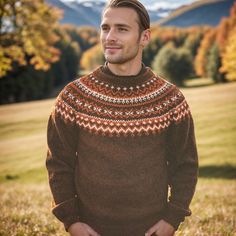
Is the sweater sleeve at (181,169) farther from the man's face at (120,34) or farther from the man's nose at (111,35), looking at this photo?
the man's nose at (111,35)

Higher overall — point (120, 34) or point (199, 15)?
point (120, 34)

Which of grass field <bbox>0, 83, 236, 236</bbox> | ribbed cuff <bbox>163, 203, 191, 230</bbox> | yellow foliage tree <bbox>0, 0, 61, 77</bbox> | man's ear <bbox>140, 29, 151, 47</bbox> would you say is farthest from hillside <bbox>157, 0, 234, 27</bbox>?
ribbed cuff <bbox>163, 203, 191, 230</bbox>

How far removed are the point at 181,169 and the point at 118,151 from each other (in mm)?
733

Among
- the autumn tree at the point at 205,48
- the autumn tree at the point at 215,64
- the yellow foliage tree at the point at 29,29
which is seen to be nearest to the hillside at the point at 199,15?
the autumn tree at the point at 205,48

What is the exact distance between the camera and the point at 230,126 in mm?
29875

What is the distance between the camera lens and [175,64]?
80625 mm

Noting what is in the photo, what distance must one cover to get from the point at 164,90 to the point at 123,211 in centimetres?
124

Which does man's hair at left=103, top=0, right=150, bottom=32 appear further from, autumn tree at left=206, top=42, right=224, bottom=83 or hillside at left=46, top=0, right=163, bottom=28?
autumn tree at left=206, top=42, right=224, bottom=83

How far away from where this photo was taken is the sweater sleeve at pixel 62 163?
11.3 ft

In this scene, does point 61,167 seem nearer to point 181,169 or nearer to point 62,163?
point 62,163

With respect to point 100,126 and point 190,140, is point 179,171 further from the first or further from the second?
point 100,126

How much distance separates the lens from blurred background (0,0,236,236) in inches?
242

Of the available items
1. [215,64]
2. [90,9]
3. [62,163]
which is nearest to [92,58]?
[215,64]

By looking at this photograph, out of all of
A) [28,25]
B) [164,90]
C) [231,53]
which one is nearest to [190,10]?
[231,53]
